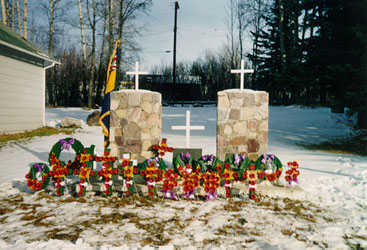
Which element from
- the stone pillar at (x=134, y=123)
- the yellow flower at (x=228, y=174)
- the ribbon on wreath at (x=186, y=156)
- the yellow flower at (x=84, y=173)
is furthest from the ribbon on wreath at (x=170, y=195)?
the yellow flower at (x=84, y=173)

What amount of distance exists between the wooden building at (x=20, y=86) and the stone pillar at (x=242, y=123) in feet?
25.6

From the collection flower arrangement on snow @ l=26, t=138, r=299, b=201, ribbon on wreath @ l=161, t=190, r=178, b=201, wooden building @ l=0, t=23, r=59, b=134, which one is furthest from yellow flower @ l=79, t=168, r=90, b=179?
wooden building @ l=0, t=23, r=59, b=134

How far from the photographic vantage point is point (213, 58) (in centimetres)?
3041

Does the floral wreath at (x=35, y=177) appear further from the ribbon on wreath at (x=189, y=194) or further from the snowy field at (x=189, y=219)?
the ribbon on wreath at (x=189, y=194)

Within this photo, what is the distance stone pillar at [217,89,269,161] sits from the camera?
16.5ft

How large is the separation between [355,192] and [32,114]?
1088cm

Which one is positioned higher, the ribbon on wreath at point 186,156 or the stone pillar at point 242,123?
the stone pillar at point 242,123

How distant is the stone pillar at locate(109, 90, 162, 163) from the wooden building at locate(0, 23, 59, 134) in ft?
20.5

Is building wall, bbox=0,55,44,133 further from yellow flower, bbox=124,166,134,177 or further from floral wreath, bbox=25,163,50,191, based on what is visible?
yellow flower, bbox=124,166,134,177

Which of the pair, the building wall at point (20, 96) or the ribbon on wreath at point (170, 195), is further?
the building wall at point (20, 96)

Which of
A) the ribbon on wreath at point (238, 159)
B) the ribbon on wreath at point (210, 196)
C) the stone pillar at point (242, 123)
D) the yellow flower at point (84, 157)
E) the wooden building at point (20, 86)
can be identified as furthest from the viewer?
the wooden building at point (20, 86)

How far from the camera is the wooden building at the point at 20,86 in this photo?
9.35 meters

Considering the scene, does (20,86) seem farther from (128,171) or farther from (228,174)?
(228,174)

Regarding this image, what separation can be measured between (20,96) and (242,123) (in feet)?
28.6
